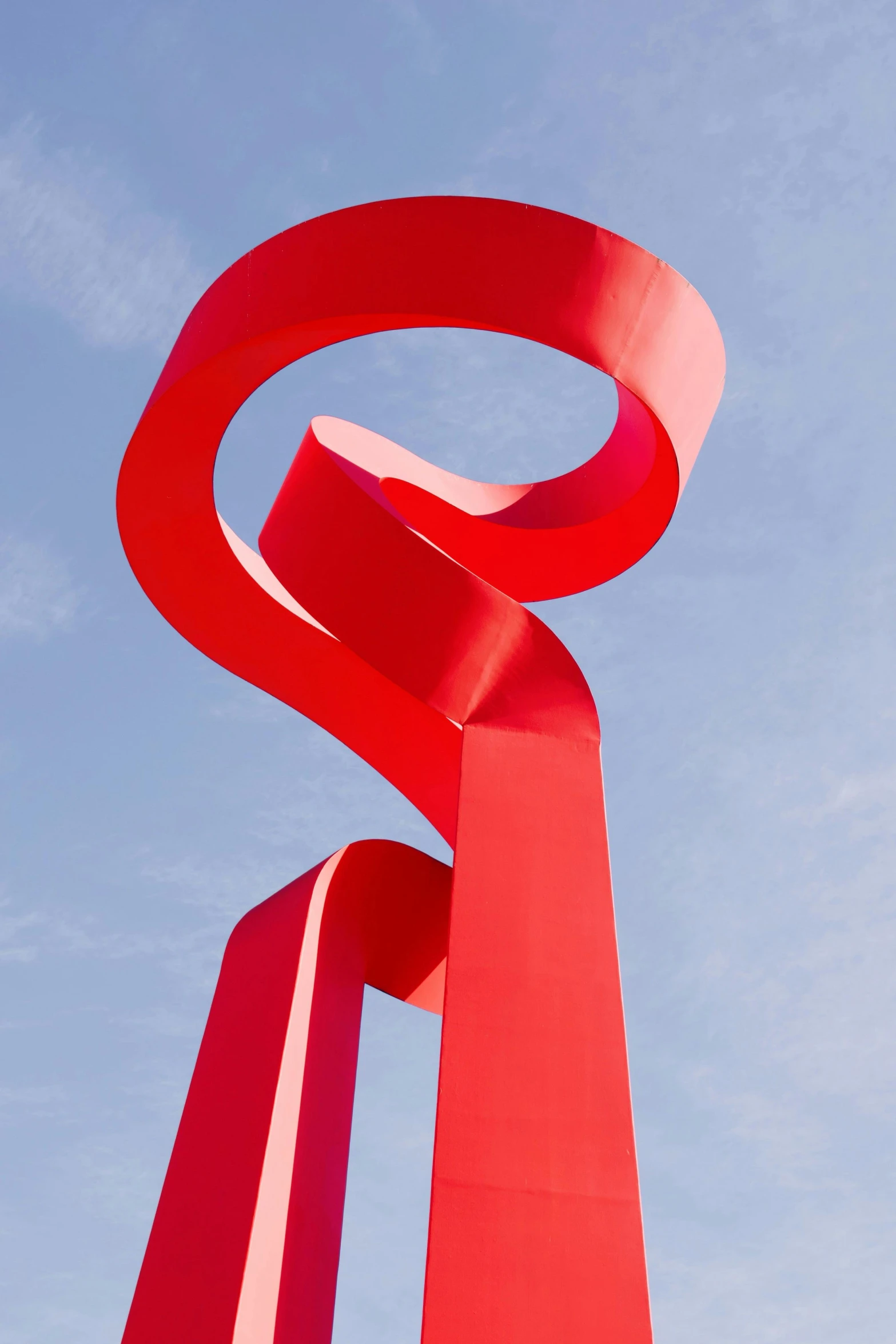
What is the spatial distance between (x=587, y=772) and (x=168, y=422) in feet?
11.1

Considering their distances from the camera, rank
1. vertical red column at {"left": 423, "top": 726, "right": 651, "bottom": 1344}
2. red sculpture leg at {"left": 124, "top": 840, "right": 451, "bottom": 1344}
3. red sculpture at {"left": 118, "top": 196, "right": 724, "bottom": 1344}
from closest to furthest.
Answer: vertical red column at {"left": 423, "top": 726, "right": 651, "bottom": 1344}
red sculpture at {"left": 118, "top": 196, "right": 724, "bottom": 1344}
red sculpture leg at {"left": 124, "top": 840, "right": 451, "bottom": 1344}

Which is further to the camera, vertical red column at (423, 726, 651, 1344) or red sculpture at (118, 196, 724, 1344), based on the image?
red sculpture at (118, 196, 724, 1344)

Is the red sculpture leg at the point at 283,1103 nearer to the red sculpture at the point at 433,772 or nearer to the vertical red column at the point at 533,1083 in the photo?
the red sculpture at the point at 433,772

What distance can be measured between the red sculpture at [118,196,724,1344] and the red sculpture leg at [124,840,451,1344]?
0.07 feet

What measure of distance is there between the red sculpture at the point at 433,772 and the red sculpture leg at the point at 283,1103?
20 mm

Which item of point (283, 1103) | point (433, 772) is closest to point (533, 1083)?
point (283, 1103)

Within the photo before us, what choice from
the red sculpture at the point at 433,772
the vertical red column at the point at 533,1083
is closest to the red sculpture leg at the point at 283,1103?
the red sculpture at the point at 433,772

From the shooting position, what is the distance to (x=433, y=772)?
8.84 meters

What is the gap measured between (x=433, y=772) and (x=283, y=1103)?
255 centimetres

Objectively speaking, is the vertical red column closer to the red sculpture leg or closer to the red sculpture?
the red sculpture

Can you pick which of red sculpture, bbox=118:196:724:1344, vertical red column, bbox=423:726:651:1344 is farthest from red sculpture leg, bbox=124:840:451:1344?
vertical red column, bbox=423:726:651:1344

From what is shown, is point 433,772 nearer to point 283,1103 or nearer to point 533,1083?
point 283,1103

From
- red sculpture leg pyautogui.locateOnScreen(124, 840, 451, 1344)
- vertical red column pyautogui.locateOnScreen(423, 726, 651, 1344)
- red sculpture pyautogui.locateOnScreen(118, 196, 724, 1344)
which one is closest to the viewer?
vertical red column pyautogui.locateOnScreen(423, 726, 651, 1344)

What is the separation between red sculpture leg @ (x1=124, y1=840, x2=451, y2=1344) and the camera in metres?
6.66
